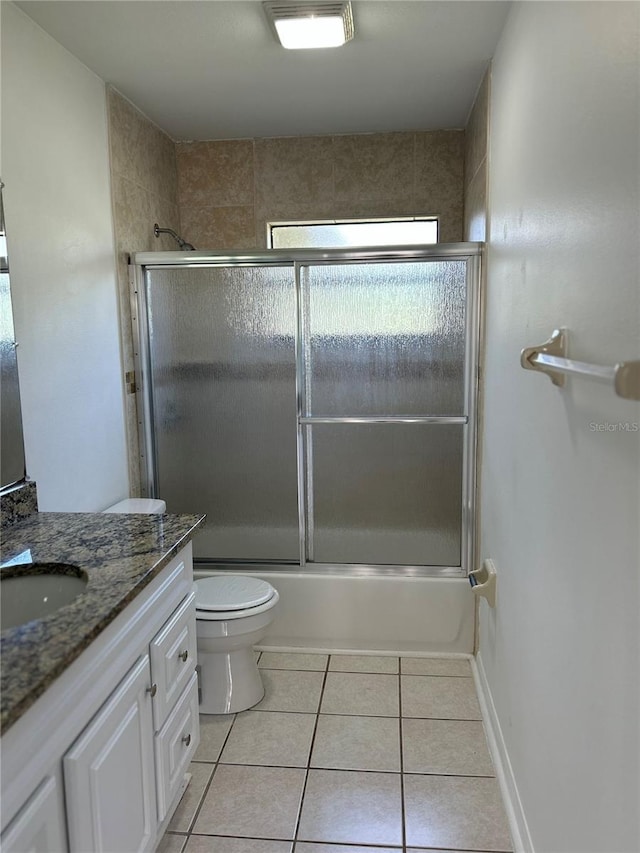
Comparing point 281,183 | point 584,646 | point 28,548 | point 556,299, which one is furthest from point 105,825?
point 281,183

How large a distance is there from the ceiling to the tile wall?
9cm

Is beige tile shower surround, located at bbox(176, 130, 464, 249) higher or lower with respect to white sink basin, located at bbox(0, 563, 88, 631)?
higher

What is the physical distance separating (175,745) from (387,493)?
1428 mm

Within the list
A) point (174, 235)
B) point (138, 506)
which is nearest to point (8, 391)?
point (138, 506)

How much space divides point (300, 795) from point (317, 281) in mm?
1979

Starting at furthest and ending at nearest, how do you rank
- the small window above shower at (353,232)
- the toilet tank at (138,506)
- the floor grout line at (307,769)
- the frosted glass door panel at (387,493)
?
the small window above shower at (353,232) → the frosted glass door panel at (387,493) → the toilet tank at (138,506) → the floor grout line at (307,769)

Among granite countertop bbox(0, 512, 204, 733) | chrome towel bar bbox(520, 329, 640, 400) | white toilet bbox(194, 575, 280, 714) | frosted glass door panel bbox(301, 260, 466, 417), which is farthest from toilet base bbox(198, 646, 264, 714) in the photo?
chrome towel bar bbox(520, 329, 640, 400)

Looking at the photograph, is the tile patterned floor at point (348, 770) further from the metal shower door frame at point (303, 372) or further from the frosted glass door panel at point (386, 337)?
the frosted glass door panel at point (386, 337)

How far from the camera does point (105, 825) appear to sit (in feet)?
4.08

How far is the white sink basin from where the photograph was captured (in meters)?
1.45

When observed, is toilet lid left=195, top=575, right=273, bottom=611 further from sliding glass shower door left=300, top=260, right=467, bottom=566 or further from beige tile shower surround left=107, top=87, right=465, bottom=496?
beige tile shower surround left=107, top=87, right=465, bottom=496

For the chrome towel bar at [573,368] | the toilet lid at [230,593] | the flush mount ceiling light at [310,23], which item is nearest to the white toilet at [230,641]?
the toilet lid at [230,593]

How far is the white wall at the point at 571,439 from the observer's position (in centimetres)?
99

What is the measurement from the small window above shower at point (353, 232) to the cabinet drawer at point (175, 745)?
235 centimetres
